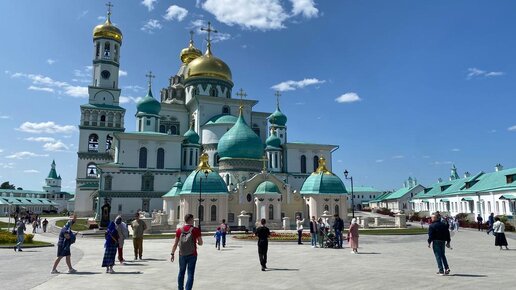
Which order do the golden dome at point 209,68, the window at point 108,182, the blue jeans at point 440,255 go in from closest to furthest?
the blue jeans at point 440,255
the window at point 108,182
the golden dome at point 209,68

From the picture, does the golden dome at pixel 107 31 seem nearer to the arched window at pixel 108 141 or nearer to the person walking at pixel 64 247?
the arched window at pixel 108 141

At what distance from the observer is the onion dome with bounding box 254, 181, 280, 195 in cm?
3916

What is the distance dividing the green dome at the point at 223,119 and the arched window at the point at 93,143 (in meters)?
18.9

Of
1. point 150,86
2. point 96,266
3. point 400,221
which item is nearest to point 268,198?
point 400,221

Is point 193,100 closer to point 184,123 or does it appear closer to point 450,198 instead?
point 184,123

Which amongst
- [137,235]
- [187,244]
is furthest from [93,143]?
[187,244]

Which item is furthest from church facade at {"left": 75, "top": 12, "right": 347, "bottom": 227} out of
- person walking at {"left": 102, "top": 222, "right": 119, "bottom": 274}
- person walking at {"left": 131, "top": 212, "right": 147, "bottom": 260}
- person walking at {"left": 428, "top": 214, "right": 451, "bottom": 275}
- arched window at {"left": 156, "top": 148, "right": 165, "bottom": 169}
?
person walking at {"left": 428, "top": 214, "right": 451, "bottom": 275}

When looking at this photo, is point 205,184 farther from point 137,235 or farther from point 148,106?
point 148,106

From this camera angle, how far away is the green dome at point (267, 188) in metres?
39.2

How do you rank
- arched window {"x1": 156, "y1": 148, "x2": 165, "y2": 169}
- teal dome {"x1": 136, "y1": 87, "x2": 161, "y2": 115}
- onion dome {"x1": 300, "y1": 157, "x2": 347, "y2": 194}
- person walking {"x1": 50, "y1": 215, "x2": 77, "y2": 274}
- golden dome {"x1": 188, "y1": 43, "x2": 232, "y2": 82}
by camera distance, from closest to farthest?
person walking {"x1": 50, "y1": 215, "x2": 77, "y2": 274}
onion dome {"x1": 300, "y1": 157, "x2": 347, "y2": 194}
arched window {"x1": 156, "y1": 148, "x2": 165, "y2": 169}
teal dome {"x1": 136, "y1": 87, "x2": 161, "y2": 115}
golden dome {"x1": 188, "y1": 43, "x2": 232, "y2": 82}

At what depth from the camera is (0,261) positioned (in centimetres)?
1410

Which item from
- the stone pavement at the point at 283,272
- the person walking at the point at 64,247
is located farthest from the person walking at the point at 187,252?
the person walking at the point at 64,247

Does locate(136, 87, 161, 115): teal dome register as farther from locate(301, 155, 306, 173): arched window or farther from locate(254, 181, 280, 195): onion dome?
locate(254, 181, 280, 195): onion dome

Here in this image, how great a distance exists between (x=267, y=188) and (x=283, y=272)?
2770 centimetres
